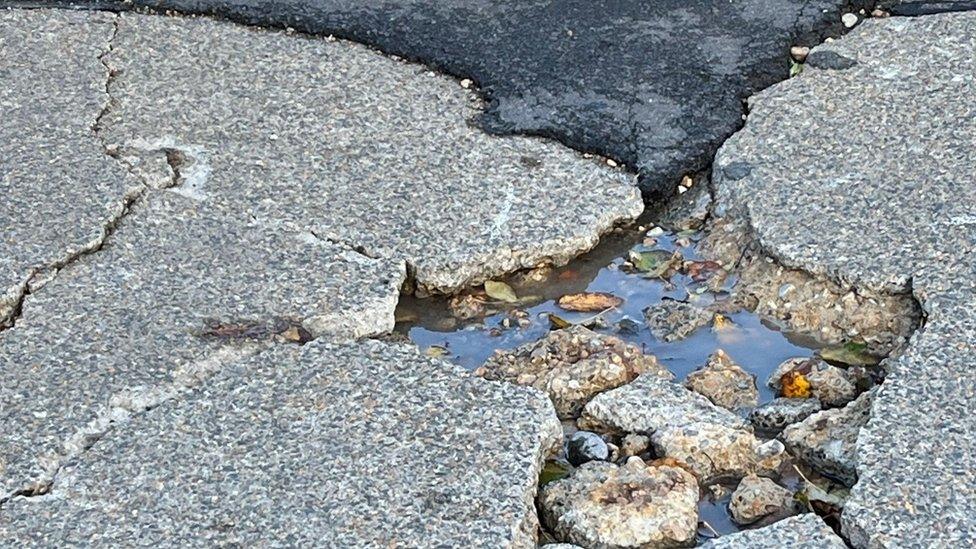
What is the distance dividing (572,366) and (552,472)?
33 centimetres

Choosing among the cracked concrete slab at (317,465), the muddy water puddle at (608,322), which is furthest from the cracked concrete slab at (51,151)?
the muddy water puddle at (608,322)

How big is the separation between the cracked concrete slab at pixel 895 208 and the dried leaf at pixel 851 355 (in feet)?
0.50

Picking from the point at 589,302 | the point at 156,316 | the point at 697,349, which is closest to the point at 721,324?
the point at 697,349

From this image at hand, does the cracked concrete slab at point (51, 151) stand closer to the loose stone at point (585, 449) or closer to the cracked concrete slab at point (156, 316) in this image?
the cracked concrete slab at point (156, 316)

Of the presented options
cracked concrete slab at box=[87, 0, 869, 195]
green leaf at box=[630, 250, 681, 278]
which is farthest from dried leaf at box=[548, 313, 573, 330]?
cracked concrete slab at box=[87, 0, 869, 195]

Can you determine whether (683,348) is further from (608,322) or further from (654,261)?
(654,261)

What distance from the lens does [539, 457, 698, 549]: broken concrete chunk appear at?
8.44ft

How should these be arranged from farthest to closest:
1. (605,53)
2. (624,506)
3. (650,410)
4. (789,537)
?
(605,53)
(650,410)
(624,506)
(789,537)

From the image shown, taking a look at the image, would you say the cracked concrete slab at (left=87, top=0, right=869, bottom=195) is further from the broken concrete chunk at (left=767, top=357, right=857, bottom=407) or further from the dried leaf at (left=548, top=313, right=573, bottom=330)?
the broken concrete chunk at (left=767, top=357, right=857, bottom=407)

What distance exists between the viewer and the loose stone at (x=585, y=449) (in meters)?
2.80

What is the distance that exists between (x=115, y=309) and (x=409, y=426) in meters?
0.81

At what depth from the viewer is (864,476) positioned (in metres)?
2.57

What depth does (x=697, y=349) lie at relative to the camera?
316 centimetres

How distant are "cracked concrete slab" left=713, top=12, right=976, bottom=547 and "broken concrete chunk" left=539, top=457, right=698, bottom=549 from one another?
0.32m
